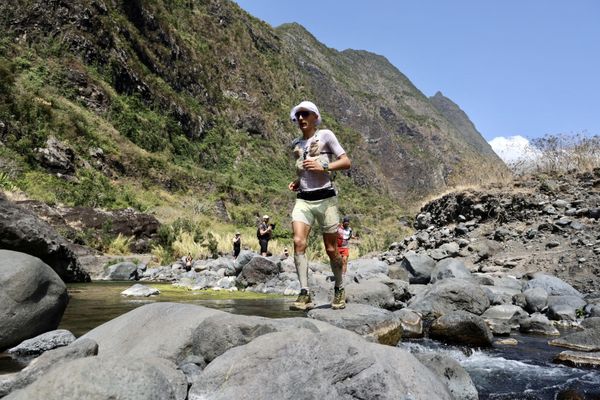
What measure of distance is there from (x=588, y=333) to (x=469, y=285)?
2.18 metres

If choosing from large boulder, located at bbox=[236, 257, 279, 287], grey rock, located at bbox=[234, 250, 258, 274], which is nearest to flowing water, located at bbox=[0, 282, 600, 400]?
large boulder, located at bbox=[236, 257, 279, 287]

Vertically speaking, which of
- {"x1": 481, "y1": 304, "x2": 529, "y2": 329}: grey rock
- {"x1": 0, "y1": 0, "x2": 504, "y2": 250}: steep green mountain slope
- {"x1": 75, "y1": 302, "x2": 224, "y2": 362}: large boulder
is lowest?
{"x1": 481, "y1": 304, "x2": 529, "y2": 329}: grey rock

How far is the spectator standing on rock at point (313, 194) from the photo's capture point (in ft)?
15.1

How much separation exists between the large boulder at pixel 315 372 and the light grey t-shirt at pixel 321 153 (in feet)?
6.45

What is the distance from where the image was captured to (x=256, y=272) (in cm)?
1152

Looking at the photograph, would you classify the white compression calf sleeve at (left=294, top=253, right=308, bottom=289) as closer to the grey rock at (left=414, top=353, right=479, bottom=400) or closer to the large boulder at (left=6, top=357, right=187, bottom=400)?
the grey rock at (left=414, top=353, right=479, bottom=400)

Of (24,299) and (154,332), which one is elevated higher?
(24,299)

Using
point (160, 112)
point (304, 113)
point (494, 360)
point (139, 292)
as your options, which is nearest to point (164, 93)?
point (160, 112)

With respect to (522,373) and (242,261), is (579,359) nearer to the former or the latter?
(522,373)

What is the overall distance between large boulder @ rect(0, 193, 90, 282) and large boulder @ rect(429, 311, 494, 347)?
7.84m

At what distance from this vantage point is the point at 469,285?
26.1 feet

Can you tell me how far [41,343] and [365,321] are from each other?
118 inches

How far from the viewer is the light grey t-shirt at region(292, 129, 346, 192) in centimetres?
467

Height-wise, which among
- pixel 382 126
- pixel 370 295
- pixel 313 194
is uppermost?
pixel 382 126
